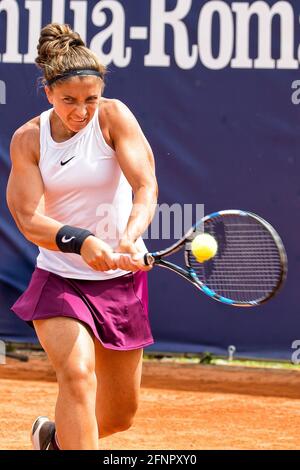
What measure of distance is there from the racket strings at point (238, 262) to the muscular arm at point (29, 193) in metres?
0.52

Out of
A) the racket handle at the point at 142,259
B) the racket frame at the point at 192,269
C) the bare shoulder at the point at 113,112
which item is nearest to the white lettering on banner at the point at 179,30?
the bare shoulder at the point at 113,112

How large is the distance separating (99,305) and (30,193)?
0.44 metres

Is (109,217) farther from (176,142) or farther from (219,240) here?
(176,142)

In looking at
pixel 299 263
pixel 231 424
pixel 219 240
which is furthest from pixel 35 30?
pixel 219 240

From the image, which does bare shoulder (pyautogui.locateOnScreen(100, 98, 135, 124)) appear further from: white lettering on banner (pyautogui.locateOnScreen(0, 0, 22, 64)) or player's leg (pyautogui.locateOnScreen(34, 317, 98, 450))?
white lettering on banner (pyautogui.locateOnScreen(0, 0, 22, 64))

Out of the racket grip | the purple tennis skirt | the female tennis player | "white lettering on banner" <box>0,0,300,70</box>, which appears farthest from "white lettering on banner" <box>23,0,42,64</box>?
the racket grip

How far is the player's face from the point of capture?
324 centimetres

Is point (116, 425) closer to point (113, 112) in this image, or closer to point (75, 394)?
point (75, 394)

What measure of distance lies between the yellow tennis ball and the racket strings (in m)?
0.15

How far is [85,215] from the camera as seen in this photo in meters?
3.41

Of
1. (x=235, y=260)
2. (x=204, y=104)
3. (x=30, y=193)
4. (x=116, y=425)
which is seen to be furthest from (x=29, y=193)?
(x=204, y=104)

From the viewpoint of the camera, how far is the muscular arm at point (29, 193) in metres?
3.29

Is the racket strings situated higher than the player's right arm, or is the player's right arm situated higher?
the player's right arm

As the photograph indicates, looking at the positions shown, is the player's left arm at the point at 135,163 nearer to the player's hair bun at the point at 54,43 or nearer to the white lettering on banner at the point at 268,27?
the player's hair bun at the point at 54,43
